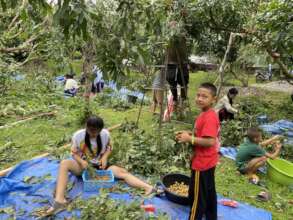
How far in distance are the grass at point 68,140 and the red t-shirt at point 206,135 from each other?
1.31 m

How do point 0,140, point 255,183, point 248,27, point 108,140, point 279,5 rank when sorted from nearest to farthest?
point 108,140
point 255,183
point 279,5
point 0,140
point 248,27

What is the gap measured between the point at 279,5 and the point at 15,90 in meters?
6.83

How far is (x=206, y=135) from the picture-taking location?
2.83 metres

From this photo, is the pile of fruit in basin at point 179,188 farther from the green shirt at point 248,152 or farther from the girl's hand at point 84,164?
the green shirt at point 248,152

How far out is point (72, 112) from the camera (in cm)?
701

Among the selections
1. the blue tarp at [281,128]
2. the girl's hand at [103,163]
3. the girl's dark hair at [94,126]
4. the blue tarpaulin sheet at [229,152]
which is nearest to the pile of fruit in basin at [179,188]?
the girl's hand at [103,163]

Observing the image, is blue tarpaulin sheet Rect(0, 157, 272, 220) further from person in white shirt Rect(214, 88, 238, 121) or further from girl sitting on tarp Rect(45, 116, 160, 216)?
person in white shirt Rect(214, 88, 238, 121)

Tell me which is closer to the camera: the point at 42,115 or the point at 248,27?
the point at 248,27

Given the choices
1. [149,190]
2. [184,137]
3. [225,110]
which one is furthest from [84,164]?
[225,110]

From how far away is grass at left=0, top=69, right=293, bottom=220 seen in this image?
160 inches

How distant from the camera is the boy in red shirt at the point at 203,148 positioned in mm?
2844

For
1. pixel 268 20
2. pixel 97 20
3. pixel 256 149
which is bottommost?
pixel 256 149

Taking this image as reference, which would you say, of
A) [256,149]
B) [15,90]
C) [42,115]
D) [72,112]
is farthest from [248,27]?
[15,90]

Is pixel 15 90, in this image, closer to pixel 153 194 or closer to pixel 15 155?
pixel 15 155
